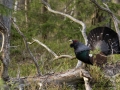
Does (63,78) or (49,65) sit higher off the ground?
(63,78)

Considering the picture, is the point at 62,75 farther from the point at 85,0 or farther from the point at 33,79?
the point at 85,0

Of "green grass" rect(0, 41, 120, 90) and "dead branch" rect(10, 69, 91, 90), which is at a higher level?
"dead branch" rect(10, 69, 91, 90)

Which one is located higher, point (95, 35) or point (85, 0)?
point (85, 0)

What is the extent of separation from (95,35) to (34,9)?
563 centimetres

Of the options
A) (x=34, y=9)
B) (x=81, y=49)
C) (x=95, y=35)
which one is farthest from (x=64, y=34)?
(x=81, y=49)

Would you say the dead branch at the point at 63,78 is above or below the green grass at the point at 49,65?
above

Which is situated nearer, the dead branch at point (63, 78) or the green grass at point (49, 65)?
the dead branch at point (63, 78)

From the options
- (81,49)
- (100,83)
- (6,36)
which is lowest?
(100,83)

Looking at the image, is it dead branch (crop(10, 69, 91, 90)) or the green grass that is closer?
dead branch (crop(10, 69, 91, 90))

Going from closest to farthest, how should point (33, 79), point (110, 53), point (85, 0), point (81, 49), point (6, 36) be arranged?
1. point (6, 36)
2. point (33, 79)
3. point (81, 49)
4. point (110, 53)
5. point (85, 0)

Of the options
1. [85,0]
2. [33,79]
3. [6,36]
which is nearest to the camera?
[6,36]

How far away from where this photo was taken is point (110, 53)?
8.52 m

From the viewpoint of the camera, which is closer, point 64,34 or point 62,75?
point 62,75

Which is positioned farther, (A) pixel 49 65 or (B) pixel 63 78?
(A) pixel 49 65
